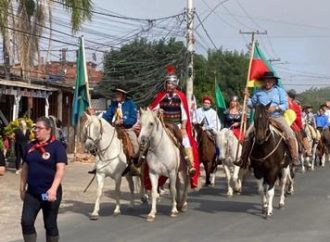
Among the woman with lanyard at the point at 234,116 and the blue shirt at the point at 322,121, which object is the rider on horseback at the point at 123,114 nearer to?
the woman with lanyard at the point at 234,116

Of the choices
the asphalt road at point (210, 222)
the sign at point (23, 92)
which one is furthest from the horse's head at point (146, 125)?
the sign at point (23, 92)

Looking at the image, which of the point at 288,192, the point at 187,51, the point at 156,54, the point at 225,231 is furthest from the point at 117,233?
the point at 156,54

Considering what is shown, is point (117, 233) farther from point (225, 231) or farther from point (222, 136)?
point (222, 136)

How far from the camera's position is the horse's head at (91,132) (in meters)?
12.1

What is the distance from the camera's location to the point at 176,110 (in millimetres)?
12914

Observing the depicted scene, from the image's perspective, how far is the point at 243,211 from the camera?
1291 centimetres

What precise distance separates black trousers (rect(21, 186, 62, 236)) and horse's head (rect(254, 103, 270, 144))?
15.4ft

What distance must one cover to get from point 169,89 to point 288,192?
488cm

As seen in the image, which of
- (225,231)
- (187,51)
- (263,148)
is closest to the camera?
(225,231)

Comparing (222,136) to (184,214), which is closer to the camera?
(184,214)

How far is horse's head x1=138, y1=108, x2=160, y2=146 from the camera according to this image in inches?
459

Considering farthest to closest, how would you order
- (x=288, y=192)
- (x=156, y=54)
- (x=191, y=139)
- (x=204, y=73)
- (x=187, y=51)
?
(x=204, y=73) → (x=156, y=54) → (x=187, y=51) → (x=288, y=192) → (x=191, y=139)

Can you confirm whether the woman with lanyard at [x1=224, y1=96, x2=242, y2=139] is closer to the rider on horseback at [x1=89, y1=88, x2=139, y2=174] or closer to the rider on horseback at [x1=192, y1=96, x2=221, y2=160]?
the rider on horseback at [x1=192, y1=96, x2=221, y2=160]

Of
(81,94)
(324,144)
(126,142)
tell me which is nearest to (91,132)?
(126,142)
